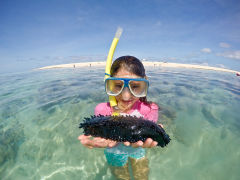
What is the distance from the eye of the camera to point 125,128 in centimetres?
157

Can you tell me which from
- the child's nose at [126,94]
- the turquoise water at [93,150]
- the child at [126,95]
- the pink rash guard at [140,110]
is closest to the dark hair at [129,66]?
the child at [126,95]

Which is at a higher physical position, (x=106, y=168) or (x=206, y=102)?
(x=206, y=102)

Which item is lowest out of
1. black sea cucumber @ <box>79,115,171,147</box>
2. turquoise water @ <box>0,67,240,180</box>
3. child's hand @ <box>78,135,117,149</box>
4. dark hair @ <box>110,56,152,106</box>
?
turquoise water @ <box>0,67,240,180</box>

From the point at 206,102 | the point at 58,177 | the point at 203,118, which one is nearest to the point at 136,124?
the point at 58,177

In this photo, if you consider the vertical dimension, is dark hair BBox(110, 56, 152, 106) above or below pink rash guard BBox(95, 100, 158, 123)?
above

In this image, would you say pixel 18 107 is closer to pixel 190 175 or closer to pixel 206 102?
pixel 190 175

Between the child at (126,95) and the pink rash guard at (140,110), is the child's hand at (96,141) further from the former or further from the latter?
the pink rash guard at (140,110)

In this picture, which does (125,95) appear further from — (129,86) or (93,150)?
(93,150)

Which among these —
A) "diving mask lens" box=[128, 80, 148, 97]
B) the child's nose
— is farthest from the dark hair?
the child's nose

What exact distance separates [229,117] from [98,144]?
14.5 feet

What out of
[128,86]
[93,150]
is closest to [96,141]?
[128,86]

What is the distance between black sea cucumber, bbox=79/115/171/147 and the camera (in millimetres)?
1567

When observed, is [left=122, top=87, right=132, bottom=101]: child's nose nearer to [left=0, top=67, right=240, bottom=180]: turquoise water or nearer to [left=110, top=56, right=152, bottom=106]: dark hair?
[left=110, top=56, right=152, bottom=106]: dark hair

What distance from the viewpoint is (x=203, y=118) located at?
162 inches
